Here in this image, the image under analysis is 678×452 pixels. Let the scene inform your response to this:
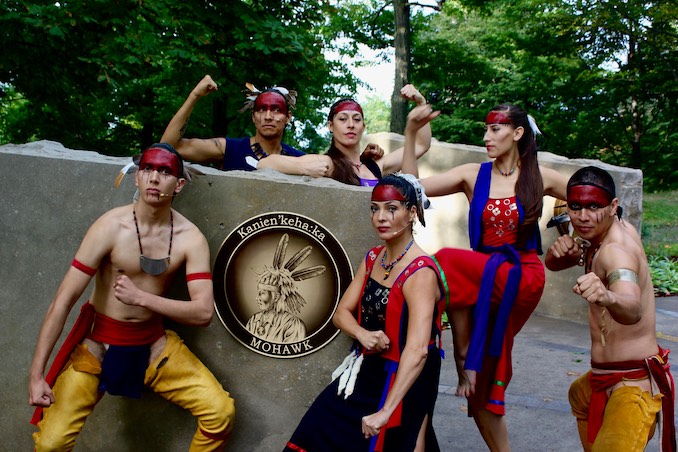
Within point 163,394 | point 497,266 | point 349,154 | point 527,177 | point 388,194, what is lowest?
point 163,394

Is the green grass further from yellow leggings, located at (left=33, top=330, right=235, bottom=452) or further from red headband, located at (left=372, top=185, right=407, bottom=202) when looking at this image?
yellow leggings, located at (left=33, top=330, right=235, bottom=452)

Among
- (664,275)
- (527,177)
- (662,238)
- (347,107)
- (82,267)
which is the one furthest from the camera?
(662,238)

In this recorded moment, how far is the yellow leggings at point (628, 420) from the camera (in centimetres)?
319

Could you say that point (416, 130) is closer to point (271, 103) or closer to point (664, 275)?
point (271, 103)

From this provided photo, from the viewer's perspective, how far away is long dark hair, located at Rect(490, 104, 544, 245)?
3.88 metres

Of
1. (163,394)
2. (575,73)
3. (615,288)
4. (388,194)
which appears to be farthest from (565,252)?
(575,73)

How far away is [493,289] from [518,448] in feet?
4.63

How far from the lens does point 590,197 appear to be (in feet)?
11.3

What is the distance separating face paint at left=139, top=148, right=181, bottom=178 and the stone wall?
458mm

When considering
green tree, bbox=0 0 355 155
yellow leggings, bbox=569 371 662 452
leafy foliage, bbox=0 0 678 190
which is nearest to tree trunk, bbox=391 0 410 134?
leafy foliage, bbox=0 0 678 190

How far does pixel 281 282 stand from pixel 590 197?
1740mm

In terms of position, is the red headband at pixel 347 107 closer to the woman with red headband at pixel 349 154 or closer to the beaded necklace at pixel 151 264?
the woman with red headband at pixel 349 154

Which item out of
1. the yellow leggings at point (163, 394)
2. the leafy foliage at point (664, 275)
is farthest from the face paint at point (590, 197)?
the leafy foliage at point (664, 275)

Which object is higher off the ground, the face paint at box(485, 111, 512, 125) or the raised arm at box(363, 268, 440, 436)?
the face paint at box(485, 111, 512, 125)
